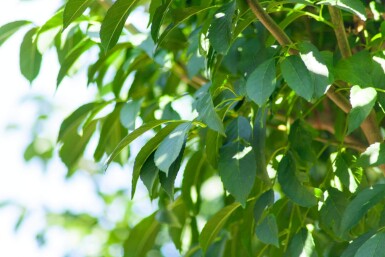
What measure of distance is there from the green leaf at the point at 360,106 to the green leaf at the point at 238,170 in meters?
0.12

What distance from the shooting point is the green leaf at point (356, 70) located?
0.78 meters

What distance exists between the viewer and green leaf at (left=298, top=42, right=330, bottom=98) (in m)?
0.73

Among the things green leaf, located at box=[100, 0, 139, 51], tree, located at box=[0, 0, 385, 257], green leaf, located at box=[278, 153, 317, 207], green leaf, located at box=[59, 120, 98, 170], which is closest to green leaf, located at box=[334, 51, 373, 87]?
tree, located at box=[0, 0, 385, 257]

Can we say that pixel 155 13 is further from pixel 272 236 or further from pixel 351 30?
pixel 351 30

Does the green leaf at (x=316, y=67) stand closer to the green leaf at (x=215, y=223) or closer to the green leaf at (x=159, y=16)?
the green leaf at (x=159, y=16)

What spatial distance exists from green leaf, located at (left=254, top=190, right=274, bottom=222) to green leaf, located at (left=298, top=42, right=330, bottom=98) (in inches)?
5.3

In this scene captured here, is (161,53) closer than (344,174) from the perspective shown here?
No

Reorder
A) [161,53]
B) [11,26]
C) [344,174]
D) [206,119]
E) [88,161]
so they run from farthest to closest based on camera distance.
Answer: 1. [88,161]
2. [161,53]
3. [11,26]
4. [344,174]
5. [206,119]

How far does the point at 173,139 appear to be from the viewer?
734 millimetres

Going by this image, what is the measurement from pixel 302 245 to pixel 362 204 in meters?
0.12

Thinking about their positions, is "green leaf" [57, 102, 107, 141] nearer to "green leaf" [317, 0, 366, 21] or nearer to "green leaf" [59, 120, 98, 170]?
"green leaf" [59, 120, 98, 170]

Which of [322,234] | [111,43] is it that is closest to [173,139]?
[111,43]

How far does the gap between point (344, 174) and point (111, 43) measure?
0.89 ft

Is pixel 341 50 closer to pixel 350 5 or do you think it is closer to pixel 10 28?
pixel 350 5
